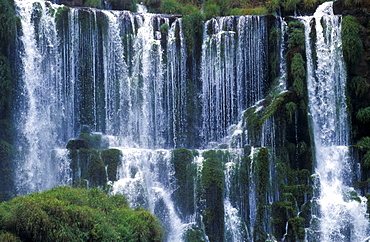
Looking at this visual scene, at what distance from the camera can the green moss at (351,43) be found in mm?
27266

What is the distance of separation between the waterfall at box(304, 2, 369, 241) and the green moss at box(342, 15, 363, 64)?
33cm

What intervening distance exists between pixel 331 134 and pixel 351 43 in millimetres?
3974

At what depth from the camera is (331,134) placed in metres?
27.1

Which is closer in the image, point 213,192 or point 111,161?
point 111,161

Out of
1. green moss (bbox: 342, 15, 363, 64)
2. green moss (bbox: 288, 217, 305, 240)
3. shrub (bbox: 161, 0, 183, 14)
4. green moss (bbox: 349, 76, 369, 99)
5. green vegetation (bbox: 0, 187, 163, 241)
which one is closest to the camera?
green vegetation (bbox: 0, 187, 163, 241)

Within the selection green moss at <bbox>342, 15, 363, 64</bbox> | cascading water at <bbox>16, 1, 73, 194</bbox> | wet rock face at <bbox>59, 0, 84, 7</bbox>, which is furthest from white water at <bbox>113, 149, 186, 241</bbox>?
green moss at <bbox>342, 15, 363, 64</bbox>

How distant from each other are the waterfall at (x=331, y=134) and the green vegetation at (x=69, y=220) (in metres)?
8.36

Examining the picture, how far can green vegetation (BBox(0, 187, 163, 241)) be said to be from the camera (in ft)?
56.7

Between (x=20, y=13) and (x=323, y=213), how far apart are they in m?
14.5

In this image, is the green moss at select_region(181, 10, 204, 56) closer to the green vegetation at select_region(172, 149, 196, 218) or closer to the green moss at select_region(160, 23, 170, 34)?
the green moss at select_region(160, 23, 170, 34)

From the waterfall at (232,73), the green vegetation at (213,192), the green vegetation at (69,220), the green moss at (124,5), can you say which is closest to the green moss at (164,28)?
the waterfall at (232,73)

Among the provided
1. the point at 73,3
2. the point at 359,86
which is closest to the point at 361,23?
the point at 359,86

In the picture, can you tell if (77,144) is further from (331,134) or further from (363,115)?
(363,115)

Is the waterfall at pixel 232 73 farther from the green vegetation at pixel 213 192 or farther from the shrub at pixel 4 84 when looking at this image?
the shrub at pixel 4 84
